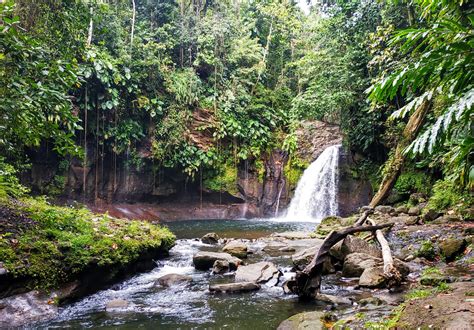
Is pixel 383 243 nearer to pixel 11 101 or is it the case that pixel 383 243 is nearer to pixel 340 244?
pixel 340 244

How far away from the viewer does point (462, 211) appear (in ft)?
28.1

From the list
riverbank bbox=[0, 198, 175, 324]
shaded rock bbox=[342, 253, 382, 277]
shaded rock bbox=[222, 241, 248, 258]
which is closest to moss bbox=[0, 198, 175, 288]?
riverbank bbox=[0, 198, 175, 324]

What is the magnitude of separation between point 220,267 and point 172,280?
114 centimetres

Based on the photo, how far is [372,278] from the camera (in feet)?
18.1

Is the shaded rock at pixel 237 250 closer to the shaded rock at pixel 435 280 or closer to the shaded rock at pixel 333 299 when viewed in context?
the shaded rock at pixel 333 299

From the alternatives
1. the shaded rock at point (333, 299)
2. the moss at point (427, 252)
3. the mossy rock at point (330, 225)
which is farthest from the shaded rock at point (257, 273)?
the mossy rock at point (330, 225)

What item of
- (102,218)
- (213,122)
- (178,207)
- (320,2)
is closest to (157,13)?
(213,122)

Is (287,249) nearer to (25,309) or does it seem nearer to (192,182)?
(25,309)

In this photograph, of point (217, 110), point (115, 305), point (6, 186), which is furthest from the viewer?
point (217, 110)

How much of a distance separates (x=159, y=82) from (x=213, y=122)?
357 cm

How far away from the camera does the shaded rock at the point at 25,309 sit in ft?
14.2

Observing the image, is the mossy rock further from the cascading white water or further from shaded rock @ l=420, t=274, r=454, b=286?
shaded rock @ l=420, t=274, r=454, b=286

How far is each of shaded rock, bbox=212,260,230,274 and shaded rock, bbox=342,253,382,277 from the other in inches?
91.6

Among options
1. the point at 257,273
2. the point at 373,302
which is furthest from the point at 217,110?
the point at 373,302
